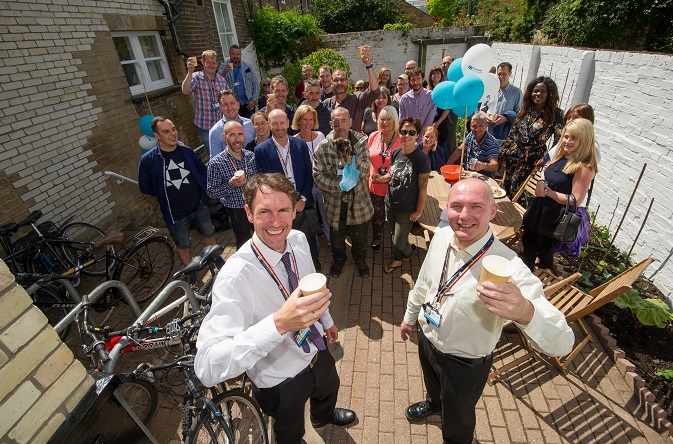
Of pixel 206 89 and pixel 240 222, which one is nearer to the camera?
pixel 240 222

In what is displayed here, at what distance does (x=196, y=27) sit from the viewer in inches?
319

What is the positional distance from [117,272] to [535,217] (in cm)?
508

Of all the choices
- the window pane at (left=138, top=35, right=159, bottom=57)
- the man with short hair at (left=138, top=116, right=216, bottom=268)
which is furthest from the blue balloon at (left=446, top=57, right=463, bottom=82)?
the window pane at (left=138, top=35, right=159, bottom=57)

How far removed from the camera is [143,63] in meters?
6.66

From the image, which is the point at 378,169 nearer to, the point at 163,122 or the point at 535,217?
the point at 535,217

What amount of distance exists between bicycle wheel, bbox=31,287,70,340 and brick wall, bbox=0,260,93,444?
264 cm

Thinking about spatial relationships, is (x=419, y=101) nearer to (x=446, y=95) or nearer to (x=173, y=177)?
(x=446, y=95)

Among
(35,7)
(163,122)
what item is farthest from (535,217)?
(35,7)

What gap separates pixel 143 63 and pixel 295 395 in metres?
7.32

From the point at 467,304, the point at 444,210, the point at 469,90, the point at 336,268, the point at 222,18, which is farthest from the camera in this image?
the point at 222,18

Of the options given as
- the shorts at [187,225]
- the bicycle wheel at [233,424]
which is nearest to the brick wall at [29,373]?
the bicycle wheel at [233,424]

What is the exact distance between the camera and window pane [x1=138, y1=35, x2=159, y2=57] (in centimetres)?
674

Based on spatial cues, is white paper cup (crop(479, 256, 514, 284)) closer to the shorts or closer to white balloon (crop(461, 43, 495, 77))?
the shorts

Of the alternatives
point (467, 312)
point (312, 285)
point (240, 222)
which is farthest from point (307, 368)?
point (240, 222)
